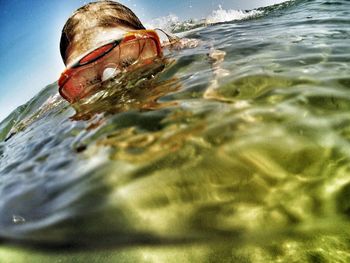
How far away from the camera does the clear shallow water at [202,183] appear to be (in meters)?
1.43

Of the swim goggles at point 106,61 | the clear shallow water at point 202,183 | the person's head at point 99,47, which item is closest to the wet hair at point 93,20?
the person's head at point 99,47

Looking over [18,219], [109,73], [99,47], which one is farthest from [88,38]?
[18,219]

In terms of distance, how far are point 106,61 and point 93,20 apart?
167cm

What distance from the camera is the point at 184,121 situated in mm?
2250

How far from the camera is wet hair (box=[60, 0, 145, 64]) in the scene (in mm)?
5816


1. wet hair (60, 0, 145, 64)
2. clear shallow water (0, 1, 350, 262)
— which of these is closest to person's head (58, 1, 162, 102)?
wet hair (60, 0, 145, 64)

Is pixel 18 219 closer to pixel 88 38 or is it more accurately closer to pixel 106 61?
pixel 106 61

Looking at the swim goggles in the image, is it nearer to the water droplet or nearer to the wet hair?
the wet hair

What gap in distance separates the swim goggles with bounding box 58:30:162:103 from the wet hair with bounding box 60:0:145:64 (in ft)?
4.12

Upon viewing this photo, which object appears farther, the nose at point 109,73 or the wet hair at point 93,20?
the wet hair at point 93,20

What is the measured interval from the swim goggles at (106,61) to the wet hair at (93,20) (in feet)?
4.12

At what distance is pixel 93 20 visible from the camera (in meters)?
5.86

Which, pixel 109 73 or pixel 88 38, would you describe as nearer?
pixel 109 73

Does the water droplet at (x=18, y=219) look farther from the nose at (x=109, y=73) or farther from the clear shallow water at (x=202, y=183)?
the nose at (x=109, y=73)
